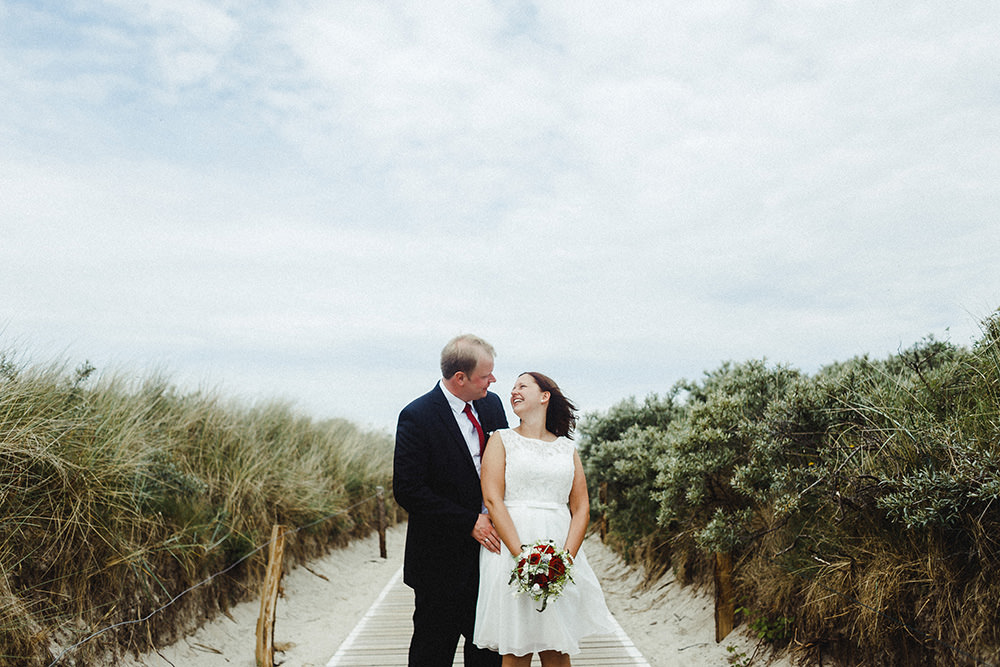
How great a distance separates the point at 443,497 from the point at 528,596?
72cm

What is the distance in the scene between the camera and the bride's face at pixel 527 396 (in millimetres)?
4309

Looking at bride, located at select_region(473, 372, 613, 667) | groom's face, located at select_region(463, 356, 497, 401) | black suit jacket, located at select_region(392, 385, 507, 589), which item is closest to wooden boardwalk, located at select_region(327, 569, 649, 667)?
bride, located at select_region(473, 372, 613, 667)

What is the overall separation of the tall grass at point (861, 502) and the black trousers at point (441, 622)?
2541 mm

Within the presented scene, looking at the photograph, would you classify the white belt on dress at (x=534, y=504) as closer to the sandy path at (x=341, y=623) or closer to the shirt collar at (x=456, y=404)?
the shirt collar at (x=456, y=404)

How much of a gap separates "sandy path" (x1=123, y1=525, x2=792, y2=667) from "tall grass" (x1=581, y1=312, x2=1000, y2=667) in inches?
25.4

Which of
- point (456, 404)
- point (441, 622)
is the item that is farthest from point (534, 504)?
point (441, 622)

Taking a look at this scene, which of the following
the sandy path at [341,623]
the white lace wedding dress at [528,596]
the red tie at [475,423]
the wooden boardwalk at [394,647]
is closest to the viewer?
the white lace wedding dress at [528,596]

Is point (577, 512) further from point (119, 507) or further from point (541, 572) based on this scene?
point (119, 507)

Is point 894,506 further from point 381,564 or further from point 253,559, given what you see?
point 381,564

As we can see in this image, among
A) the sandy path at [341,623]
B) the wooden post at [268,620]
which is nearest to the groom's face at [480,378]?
the sandy path at [341,623]

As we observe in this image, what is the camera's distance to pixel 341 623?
969 centimetres

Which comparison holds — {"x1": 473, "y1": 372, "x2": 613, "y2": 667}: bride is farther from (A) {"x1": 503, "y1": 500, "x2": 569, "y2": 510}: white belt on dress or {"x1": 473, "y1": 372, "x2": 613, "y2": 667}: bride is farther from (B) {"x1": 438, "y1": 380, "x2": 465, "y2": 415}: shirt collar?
(B) {"x1": 438, "y1": 380, "x2": 465, "y2": 415}: shirt collar

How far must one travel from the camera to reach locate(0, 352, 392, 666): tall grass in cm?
568

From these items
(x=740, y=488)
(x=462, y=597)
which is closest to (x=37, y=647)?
(x=462, y=597)
